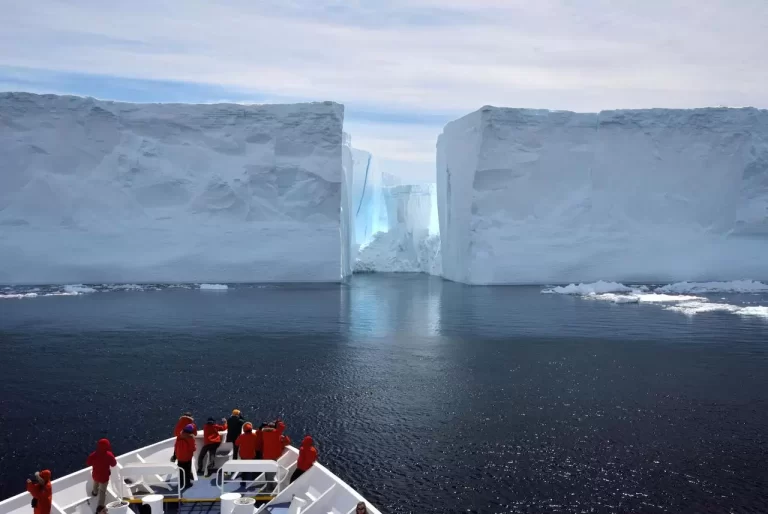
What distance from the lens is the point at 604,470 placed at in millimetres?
6520

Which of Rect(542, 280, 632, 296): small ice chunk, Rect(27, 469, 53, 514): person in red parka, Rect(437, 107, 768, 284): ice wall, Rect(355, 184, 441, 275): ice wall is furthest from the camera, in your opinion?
Rect(355, 184, 441, 275): ice wall

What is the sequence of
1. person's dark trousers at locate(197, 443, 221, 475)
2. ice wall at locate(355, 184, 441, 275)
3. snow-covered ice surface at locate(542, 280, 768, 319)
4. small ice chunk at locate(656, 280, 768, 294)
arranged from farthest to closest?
ice wall at locate(355, 184, 441, 275) → small ice chunk at locate(656, 280, 768, 294) → snow-covered ice surface at locate(542, 280, 768, 319) → person's dark trousers at locate(197, 443, 221, 475)

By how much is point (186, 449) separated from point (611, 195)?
22163mm

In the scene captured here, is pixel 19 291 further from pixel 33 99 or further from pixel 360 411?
pixel 360 411

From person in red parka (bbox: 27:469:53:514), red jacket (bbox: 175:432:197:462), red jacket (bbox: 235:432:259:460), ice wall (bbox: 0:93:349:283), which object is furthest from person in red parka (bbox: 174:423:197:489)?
ice wall (bbox: 0:93:349:283)

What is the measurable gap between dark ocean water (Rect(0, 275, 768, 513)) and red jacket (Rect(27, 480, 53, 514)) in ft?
3.47

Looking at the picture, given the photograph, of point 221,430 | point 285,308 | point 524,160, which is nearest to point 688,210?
point 524,160

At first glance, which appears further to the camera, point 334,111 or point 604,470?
point 334,111

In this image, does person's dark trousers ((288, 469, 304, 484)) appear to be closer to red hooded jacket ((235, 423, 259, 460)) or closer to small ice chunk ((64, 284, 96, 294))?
red hooded jacket ((235, 423, 259, 460))

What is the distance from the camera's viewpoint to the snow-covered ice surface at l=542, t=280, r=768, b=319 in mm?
17578

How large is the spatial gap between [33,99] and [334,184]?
1125 cm

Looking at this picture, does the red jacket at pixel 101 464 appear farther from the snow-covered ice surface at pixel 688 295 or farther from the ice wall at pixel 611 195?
the ice wall at pixel 611 195

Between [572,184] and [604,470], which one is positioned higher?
[572,184]

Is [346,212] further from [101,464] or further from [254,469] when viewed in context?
[101,464]
